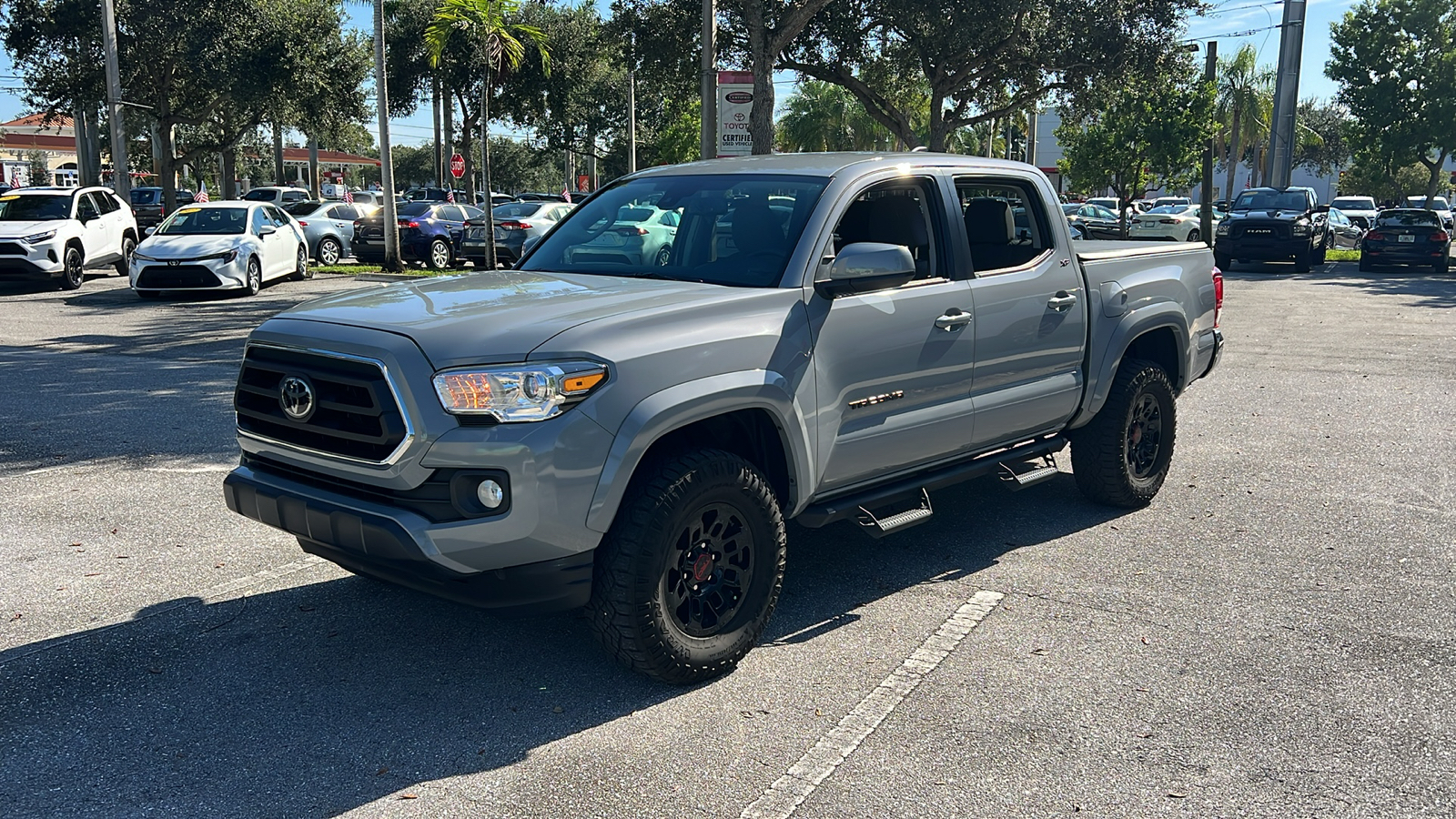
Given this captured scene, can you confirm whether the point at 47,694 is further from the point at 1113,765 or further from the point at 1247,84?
the point at 1247,84

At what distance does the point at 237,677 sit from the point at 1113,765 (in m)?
3.02

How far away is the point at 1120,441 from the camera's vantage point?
245 inches

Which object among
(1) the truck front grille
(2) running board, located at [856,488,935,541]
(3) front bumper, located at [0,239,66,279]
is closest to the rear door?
(2) running board, located at [856,488,935,541]

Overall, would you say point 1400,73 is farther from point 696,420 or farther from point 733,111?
point 696,420

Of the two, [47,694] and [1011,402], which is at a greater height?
[1011,402]

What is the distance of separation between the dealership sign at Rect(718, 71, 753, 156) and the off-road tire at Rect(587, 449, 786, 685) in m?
11.7

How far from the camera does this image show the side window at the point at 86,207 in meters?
19.6

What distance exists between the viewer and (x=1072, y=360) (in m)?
5.82

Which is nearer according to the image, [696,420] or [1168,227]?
[696,420]

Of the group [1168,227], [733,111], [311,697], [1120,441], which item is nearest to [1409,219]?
[1168,227]

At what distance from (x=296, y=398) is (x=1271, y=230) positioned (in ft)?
82.3

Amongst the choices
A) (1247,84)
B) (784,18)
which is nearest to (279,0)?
(784,18)

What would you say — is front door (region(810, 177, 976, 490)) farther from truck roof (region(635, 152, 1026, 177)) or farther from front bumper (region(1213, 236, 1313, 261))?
front bumper (region(1213, 236, 1313, 261))

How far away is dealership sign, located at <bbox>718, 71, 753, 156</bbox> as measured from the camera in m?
15.4
